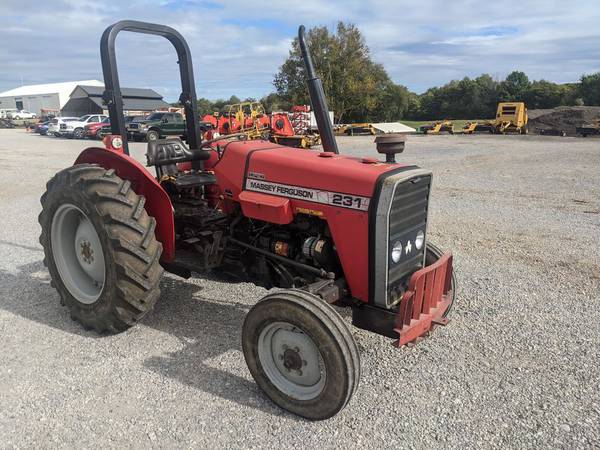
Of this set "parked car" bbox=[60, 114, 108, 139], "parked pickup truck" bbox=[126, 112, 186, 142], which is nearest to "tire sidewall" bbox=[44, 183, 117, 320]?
"parked pickup truck" bbox=[126, 112, 186, 142]

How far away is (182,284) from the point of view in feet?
15.7

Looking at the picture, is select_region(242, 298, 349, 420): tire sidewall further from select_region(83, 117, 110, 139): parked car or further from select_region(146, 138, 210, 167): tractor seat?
select_region(83, 117, 110, 139): parked car

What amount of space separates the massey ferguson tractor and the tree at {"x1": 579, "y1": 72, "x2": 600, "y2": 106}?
50.3 meters

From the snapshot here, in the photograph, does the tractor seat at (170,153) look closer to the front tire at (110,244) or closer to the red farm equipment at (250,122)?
the front tire at (110,244)

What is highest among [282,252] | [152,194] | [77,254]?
[152,194]

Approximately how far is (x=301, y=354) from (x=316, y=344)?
197 mm

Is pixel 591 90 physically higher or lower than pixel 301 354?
higher

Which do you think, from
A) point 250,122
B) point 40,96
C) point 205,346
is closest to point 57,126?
point 250,122

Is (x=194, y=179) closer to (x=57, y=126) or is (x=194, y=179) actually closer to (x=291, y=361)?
(x=291, y=361)

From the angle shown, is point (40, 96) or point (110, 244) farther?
point (40, 96)

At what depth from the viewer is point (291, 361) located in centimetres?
286

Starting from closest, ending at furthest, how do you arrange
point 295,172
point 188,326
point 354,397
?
point 354,397 < point 295,172 < point 188,326

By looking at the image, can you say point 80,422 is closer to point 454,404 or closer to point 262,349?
point 262,349

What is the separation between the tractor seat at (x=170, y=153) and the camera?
418cm
